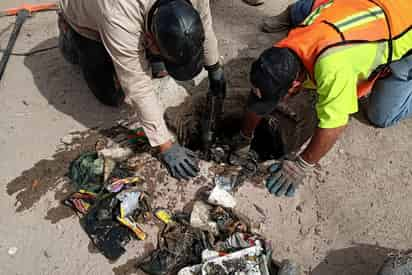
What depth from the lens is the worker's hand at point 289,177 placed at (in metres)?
2.28

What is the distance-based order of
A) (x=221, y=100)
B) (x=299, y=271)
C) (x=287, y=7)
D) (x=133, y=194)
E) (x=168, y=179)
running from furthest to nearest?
(x=287, y=7) → (x=221, y=100) → (x=168, y=179) → (x=133, y=194) → (x=299, y=271)

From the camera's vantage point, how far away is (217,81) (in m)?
2.69

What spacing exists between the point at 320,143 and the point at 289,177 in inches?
11.6

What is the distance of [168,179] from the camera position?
7.81 feet

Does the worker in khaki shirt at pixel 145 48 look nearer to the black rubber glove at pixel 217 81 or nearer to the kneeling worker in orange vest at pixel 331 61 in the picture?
the black rubber glove at pixel 217 81

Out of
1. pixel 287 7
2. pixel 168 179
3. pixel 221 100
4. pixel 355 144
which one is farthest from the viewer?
pixel 287 7

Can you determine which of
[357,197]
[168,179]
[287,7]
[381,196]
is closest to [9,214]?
[168,179]

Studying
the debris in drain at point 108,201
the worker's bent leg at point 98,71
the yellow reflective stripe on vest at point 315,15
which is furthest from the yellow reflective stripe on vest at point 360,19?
the worker's bent leg at point 98,71

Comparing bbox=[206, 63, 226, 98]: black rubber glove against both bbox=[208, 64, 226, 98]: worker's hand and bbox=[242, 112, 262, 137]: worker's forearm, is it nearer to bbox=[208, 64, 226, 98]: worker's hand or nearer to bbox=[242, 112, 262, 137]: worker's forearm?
bbox=[208, 64, 226, 98]: worker's hand

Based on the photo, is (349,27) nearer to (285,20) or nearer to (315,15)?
(315,15)

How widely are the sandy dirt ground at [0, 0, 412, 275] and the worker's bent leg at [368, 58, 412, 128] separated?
88mm

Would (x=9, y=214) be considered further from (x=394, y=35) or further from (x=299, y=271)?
(x=394, y=35)

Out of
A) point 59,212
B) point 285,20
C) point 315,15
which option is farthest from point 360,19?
point 59,212

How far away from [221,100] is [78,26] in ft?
3.70
